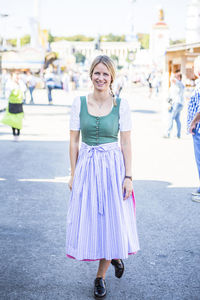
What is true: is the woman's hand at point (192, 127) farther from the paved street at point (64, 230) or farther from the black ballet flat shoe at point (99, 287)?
the black ballet flat shoe at point (99, 287)

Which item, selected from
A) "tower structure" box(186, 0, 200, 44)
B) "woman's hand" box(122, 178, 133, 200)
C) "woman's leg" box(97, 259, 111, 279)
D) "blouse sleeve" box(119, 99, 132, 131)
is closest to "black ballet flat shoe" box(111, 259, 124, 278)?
"woman's leg" box(97, 259, 111, 279)

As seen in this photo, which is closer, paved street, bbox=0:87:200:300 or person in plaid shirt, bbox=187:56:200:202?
paved street, bbox=0:87:200:300

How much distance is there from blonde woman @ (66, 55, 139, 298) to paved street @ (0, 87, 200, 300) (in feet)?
1.48

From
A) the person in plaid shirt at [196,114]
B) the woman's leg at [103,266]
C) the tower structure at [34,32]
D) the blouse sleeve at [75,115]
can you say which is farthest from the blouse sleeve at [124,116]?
the tower structure at [34,32]

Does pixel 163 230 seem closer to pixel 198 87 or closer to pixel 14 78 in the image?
pixel 198 87

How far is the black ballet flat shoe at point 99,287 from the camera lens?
10.5 ft

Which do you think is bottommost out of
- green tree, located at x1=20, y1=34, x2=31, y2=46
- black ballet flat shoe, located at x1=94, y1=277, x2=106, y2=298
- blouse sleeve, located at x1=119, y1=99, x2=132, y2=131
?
black ballet flat shoe, located at x1=94, y1=277, x2=106, y2=298

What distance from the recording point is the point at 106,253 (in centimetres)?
311

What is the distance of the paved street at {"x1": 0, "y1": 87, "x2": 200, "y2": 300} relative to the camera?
3.39m

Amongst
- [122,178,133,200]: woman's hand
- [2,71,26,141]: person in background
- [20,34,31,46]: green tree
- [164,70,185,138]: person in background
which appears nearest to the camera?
[122,178,133,200]: woman's hand

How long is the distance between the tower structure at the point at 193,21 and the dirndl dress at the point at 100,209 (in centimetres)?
3234

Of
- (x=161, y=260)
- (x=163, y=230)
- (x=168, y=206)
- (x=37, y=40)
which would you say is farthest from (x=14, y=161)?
(x=37, y=40)

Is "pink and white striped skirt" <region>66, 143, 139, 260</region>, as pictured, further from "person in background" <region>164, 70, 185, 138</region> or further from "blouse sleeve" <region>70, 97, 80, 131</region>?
"person in background" <region>164, 70, 185, 138</region>

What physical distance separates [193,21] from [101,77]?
32821mm
